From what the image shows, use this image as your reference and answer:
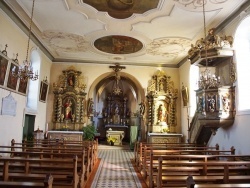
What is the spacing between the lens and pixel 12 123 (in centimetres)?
770

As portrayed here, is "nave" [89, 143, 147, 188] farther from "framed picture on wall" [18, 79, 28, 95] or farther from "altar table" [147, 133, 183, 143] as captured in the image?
"framed picture on wall" [18, 79, 28, 95]

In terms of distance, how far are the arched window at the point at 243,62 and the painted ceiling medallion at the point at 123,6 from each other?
8.88 feet

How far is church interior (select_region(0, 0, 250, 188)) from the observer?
629 cm

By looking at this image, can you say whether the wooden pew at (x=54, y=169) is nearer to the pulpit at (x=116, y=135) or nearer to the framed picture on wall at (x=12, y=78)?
the framed picture on wall at (x=12, y=78)

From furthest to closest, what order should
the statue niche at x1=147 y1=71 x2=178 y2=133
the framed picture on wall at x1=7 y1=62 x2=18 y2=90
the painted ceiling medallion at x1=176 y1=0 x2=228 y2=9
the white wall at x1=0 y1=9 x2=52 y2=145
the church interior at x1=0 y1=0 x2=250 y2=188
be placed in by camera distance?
1. the statue niche at x1=147 y1=71 x2=178 y2=133
2. the framed picture on wall at x1=7 y1=62 x2=18 y2=90
3. the white wall at x1=0 y1=9 x2=52 y2=145
4. the painted ceiling medallion at x1=176 y1=0 x2=228 y2=9
5. the church interior at x1=0 y1=0 x2=250 y2=188

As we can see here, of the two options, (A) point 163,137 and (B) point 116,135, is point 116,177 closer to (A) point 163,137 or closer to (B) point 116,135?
(A) point 163,137

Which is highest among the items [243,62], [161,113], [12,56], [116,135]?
[12,56]

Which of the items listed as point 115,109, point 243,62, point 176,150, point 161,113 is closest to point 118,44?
point 161,113

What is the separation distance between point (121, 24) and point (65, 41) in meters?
3.13

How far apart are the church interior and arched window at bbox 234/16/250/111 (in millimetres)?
28

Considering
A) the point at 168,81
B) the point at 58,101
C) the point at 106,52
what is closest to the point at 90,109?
the point at 58,101

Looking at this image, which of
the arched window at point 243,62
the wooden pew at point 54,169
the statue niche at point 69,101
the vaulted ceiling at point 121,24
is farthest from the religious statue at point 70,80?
the arched window at point 243,62

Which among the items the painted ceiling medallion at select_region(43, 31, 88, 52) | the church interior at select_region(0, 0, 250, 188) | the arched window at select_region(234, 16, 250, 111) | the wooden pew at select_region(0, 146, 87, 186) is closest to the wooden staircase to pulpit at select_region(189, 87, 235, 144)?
the church interior at select_region(0, 0, 250, 188)

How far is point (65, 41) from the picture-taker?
10.1 m
